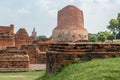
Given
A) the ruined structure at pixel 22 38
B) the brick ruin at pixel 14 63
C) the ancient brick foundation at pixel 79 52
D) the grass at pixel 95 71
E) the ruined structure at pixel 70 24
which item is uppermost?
the ruined structure at pixel 70 24

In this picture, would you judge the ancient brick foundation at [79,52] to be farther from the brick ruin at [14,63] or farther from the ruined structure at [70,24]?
the ruined structure at [70,24]

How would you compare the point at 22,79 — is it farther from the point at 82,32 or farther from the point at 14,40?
the point at 82,32

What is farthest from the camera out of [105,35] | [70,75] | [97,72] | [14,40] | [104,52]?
[105,35]

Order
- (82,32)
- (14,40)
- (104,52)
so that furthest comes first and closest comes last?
1. (82,32)
2. (14,40)
3. (104,52)

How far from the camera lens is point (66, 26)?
54906mm

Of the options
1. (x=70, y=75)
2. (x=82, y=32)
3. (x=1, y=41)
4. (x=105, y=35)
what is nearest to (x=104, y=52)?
(x=70, y=75)

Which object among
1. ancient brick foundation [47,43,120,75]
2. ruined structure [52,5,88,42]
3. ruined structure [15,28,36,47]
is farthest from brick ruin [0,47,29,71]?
ruined structure [52,5,88,42]

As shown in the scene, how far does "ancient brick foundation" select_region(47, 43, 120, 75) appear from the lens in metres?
7.79

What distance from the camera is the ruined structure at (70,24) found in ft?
171

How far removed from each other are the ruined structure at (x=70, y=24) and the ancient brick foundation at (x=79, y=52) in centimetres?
4314

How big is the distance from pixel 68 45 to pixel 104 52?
721 mm

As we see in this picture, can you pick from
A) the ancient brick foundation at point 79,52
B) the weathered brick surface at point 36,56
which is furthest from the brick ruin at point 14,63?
the ancient brick foundation at point 79,52

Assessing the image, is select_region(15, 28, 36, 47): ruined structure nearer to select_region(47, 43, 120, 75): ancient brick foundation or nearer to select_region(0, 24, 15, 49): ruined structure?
select_region(0, 24, 15, 49): ruined structure

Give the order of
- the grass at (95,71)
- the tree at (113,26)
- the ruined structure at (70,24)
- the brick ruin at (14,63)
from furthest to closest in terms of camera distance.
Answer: the tree at (113,26) → the ruined structure at (70,24) → the brick ruin at (14,63) → the grass at (95,71)
